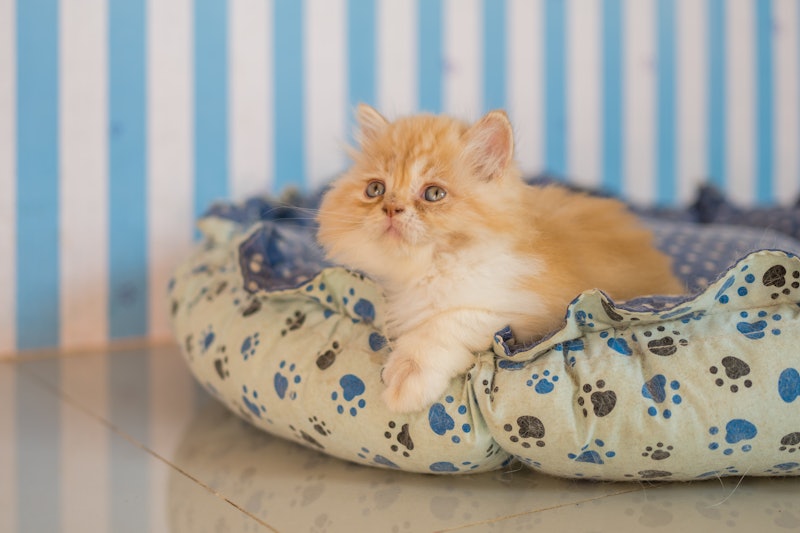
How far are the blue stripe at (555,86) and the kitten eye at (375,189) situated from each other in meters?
1.88

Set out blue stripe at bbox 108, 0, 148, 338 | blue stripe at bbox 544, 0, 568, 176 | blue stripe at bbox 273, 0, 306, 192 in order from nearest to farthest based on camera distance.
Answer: blue stripe at bbox 108, 0, 148, 338 < blue stripe at bbox 273, 0, 306, 192 < blue stripe at bbox 544, 0, 568, 176

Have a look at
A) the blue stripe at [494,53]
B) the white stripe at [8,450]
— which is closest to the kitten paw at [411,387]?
the white stripe at [8,450]

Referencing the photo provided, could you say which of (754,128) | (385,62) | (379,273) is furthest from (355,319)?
(754,128)

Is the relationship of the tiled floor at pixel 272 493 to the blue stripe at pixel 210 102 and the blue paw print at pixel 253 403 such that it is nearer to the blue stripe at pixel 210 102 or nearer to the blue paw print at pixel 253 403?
the blue paw print at pixel 253 403

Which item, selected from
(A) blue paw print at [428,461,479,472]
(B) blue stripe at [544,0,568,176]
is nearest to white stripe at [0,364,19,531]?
(A) blue paw print at [428,461,479,472]

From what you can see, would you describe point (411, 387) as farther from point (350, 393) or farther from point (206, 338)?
point (206, 338)

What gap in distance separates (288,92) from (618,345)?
1630mm

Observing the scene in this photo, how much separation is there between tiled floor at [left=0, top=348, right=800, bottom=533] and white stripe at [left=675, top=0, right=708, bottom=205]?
235 centimetres

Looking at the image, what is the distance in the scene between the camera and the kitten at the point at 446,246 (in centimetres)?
121

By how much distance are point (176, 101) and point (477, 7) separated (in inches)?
44.9

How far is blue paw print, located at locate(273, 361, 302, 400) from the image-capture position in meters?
1.36

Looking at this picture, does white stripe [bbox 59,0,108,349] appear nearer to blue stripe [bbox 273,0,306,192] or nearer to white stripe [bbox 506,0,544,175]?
blue stripe [bbox 273,0,306,192]

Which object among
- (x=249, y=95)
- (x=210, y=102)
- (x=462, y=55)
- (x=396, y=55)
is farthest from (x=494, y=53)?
(x=210, y=102)

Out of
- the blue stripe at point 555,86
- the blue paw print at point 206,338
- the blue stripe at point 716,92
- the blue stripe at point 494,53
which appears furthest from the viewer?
the blue stripe at point 716,92
